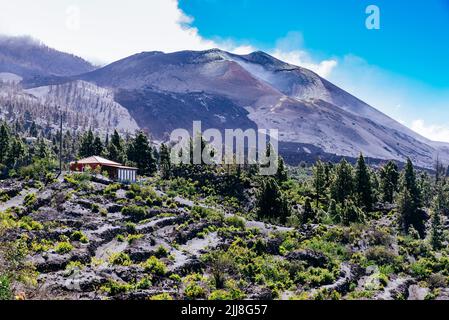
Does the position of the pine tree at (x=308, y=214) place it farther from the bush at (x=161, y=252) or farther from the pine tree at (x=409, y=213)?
the bush at (x=161, y=252)

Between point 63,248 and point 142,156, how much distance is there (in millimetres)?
37625

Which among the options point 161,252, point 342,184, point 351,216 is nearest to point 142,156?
point 342,184

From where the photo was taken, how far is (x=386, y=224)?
48.4 m

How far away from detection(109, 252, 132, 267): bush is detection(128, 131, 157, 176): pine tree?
3664cm

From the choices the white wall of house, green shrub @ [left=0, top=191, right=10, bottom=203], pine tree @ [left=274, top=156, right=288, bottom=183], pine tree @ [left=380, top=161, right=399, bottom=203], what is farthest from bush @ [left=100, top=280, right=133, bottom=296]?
pine tree @ [left=380, top=161, right=399, bottom=203]

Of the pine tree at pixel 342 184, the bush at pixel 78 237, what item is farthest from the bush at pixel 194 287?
the pine tree at pixel 342 184

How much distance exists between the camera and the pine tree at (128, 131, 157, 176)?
203ft

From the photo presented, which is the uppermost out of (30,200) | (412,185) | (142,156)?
(142,156)

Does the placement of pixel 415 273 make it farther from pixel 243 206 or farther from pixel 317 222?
pixel 243 206

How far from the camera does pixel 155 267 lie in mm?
23703

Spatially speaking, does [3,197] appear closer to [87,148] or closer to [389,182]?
[87,148]

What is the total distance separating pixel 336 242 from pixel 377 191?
2611 centimetres

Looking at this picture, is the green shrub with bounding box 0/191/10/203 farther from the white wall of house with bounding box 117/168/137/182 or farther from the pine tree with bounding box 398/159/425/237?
the pine tree with bounding box 398/159/425/237
